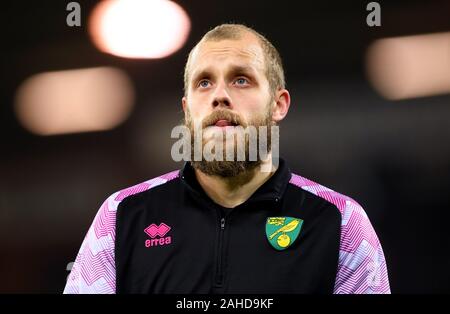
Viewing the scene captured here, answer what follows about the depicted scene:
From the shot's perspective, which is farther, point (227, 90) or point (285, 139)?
point (285, 139)

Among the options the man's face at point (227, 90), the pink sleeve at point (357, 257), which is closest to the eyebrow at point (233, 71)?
the man's face at point (227, 90)

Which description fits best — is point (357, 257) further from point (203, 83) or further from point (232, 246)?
point (203, 83)

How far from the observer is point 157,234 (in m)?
1.66

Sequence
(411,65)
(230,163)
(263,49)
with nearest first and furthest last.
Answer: (230,163), (263,49), (411,65)

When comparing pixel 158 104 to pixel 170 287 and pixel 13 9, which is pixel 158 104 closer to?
pixel 13 9

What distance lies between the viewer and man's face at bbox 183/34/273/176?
5.46ft

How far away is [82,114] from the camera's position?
8.79 ft

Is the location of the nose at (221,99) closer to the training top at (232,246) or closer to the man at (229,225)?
the man at (229,225)

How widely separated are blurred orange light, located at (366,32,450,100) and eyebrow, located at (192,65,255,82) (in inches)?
37.8

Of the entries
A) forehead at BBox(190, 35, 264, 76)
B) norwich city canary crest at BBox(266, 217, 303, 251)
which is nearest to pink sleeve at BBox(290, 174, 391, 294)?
norwich city canary crest at BBox(266, 217, 303, 251)

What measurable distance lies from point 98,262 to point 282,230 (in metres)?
0.54

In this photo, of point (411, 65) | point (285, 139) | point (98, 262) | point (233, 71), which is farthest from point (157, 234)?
point (411, 65)
